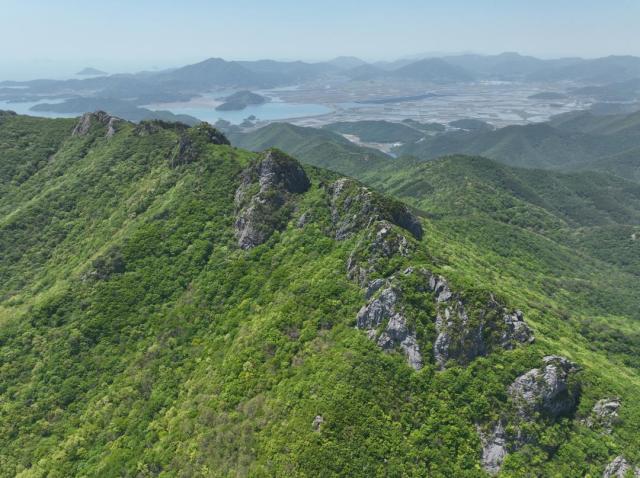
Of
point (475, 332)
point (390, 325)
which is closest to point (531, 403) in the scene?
point (475, 332)

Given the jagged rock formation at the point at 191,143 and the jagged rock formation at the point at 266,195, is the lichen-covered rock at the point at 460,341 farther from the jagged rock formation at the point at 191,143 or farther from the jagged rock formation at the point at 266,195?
the jagged rock formation at the point at 191,143

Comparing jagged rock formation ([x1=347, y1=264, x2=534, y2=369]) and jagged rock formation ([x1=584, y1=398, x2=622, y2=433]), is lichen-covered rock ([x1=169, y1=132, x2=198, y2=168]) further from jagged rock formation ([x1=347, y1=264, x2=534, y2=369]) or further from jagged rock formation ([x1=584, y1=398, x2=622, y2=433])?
jagged rock formation ([x1=584, y1=398, x2=622, y2=433])

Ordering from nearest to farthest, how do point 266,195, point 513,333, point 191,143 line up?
point 513,333, point 266,195, point 191,143

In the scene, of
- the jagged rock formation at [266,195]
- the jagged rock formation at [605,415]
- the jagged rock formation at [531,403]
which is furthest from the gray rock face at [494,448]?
the jagged rock formation at [266,195]

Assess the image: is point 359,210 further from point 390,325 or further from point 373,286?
point 390,325

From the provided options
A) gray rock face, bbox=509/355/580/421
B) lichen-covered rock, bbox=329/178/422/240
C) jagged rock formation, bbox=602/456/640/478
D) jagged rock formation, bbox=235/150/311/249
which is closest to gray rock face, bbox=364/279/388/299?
lichen-covered rock, bbox=329/178/422/240

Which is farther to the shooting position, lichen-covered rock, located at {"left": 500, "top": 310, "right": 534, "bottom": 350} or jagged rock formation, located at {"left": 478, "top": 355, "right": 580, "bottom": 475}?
lichen-covered rock, located at {"left": 500, "top": 310, "right": 534, "bottom": 350}
